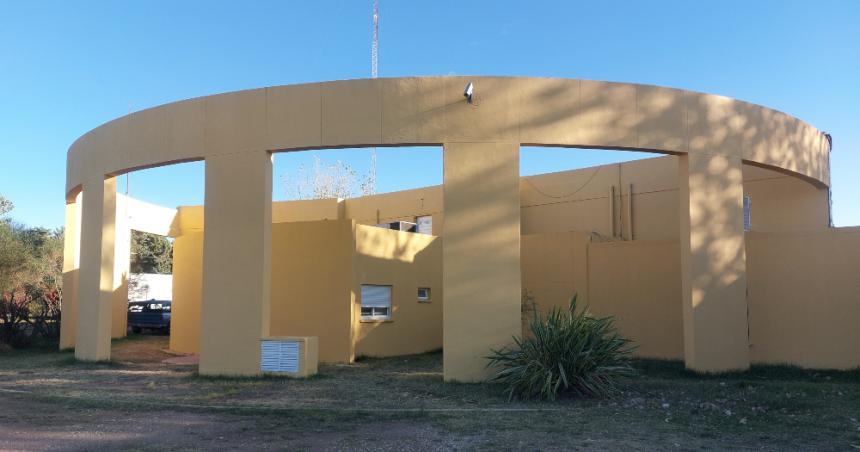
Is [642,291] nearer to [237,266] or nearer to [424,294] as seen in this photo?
[424,294]

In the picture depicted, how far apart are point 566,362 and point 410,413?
251 centimetres

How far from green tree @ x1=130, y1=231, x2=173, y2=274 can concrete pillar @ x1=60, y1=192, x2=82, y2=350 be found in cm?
2772

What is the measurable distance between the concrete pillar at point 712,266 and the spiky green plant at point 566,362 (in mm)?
2565

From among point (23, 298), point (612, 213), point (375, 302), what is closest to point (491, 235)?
point (375, 302)

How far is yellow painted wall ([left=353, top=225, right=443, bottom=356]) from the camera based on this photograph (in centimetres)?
1608

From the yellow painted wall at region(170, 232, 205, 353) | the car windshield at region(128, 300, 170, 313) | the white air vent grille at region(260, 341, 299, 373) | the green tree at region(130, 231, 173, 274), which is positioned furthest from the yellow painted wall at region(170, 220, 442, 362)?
the green tree at region(130, 231, 173, 274)

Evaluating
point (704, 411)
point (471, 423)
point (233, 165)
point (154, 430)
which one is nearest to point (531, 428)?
point (471, 423)

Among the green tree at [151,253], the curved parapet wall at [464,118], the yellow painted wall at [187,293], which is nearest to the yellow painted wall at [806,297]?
the curved parapet wall at [464,118]

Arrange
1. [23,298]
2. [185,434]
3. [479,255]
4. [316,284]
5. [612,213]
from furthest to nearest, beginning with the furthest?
[23,298], [612,213], [316,284], [479,255], [185,434]

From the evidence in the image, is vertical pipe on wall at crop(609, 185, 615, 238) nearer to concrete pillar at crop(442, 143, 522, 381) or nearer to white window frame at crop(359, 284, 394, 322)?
white window frame at crop(359, 284, 394, 322)

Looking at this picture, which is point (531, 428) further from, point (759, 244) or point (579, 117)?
point (759, 244)

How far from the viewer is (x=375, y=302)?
54.2 ft

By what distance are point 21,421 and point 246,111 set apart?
6.17 meters

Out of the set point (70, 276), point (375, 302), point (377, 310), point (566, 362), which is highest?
point (70, 276)
